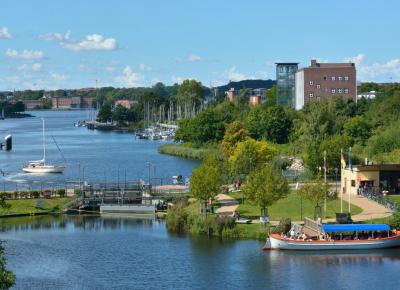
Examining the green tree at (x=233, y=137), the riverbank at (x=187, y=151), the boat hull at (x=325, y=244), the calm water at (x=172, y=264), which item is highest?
the green tree at (x=233, y=137)

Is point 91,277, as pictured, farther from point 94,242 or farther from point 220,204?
point 220,204

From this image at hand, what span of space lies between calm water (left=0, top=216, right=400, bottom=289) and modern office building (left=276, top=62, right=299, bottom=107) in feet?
293

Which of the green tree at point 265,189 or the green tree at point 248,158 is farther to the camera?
the green tree at point 248,158

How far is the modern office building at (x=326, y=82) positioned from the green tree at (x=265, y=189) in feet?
262

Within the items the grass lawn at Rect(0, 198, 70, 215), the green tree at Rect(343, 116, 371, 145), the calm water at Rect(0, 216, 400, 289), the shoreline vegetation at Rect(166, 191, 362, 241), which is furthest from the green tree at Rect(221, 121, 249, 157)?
the calm water at Rect(0, 216, 400, 289)

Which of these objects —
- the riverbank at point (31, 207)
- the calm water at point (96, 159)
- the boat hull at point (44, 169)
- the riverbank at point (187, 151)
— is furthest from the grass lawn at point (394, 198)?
the riverbank at point (187, 151)

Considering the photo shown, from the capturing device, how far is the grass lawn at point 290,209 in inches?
2436

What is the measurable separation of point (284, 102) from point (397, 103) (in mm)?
30425

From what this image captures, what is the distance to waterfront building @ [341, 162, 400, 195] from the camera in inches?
2756

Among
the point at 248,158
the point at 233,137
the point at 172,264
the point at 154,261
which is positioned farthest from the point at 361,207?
the point at 233,137

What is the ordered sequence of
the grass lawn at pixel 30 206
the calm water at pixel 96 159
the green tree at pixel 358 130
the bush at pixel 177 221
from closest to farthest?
the bush at pixel 177 221, the grass lawn at pixel 30 206, the calm water at pixel 96 159, the green tree at pixel 358 130

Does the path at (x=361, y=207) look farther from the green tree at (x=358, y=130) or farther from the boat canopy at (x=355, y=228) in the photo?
the green tree at (x=358, y=130)

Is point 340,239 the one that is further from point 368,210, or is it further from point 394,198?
point 394,198

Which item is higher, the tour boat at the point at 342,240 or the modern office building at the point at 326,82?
the modern office building at the point at 326,82
